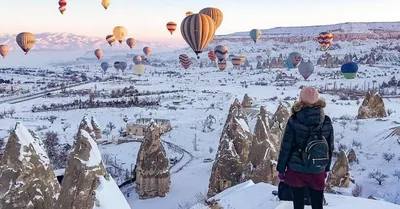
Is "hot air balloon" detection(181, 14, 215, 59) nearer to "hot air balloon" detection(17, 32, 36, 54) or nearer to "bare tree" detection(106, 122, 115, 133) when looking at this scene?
"bare tree" detection(106, 122, 115, 133)

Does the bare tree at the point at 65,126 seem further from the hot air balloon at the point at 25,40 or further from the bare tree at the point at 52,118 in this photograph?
the hot air balloon at the point at 25,40

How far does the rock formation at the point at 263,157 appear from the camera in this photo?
14.9 m

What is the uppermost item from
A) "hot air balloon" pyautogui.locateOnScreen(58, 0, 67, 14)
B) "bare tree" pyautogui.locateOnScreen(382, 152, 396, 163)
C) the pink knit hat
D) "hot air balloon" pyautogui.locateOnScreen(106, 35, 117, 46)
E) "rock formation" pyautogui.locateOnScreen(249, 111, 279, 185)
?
"hot air balloon" pyautogui.locateOnScreen(58, 0, 67, 14)

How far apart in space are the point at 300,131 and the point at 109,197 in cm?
348

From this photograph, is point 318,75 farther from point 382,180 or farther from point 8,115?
point 382,180

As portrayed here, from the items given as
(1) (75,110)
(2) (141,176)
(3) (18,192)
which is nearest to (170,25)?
(1) (75,110)

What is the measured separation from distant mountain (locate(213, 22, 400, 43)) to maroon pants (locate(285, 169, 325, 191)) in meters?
142

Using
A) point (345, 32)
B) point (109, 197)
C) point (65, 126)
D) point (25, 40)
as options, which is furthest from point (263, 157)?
point (345, 32)

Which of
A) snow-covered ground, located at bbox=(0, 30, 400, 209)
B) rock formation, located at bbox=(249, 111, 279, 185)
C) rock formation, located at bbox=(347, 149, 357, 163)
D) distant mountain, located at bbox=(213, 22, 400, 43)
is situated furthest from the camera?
distant mountain, located at bbox=(213, 22, 400, 43)

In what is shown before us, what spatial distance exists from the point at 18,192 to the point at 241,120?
10.6 m

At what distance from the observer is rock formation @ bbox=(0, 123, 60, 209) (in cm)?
895

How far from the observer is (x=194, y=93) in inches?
2557

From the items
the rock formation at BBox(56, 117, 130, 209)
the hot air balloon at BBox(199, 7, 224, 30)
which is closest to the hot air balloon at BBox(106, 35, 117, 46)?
the hot air balloon at BBox(199, 7, 224, 30)

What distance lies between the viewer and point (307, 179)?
5645 mm
